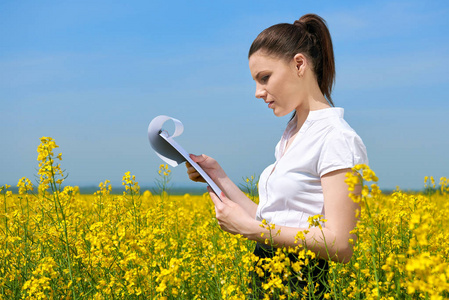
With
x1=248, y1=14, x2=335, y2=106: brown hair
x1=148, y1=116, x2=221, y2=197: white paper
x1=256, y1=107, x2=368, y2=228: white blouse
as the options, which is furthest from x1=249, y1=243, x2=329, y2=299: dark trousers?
x1=248, y1=14, x2=335, y2=106: brown hair

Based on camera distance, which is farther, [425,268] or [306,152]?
[306,152]

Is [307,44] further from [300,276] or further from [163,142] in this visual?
[300,276]

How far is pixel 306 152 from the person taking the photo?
202cm

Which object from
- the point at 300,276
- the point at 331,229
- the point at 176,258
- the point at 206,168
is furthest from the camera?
the point at 206,168

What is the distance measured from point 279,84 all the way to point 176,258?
1.09 metres

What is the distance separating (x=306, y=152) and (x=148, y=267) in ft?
2.89

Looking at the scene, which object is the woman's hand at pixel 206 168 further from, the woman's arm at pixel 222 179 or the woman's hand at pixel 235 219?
the woman's hand at pixel 235 219

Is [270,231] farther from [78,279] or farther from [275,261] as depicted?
[78,279]

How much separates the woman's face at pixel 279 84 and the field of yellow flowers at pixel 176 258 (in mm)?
627

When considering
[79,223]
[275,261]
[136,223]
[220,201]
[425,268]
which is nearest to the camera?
[425,268]

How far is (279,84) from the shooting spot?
213cm

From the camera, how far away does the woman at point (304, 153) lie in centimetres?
186

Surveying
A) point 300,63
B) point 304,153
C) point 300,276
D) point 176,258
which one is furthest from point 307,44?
point 176,258

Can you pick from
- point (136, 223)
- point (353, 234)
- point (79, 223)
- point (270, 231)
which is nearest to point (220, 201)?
point (270, 231)
